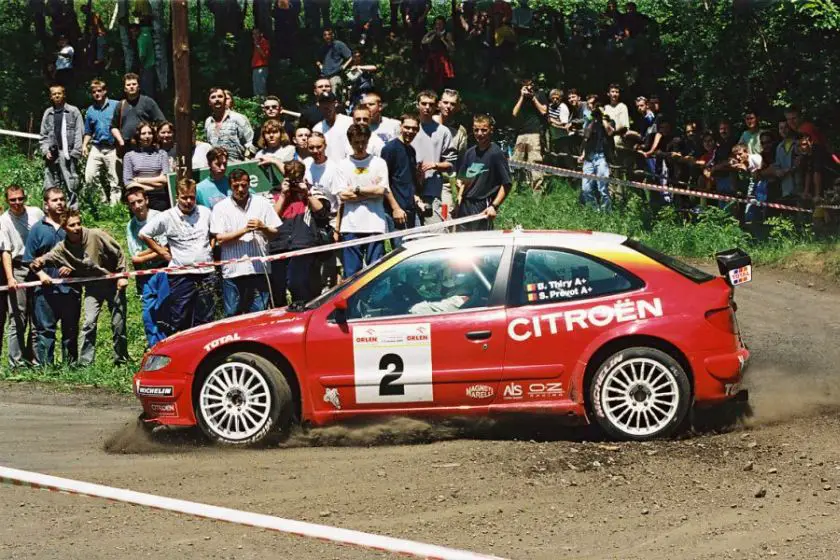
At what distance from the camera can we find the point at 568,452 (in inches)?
369

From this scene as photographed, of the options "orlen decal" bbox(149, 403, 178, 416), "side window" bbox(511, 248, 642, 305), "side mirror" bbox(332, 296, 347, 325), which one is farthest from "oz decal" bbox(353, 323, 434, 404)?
"orlen decal" bbox(149, 403, 178, 416)

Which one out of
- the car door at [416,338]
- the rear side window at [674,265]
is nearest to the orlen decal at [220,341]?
the car door at [416,338]

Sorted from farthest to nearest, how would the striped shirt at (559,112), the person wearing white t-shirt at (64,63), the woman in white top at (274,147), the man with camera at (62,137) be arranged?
the person wearing white t-shirt at (64,63), the striped shirt at (559,112), the man with camera at (62,137), the woman in white top at (274,147)

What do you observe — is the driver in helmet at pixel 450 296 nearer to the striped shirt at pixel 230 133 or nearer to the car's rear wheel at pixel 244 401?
the car's rear wheel at pixel 244 401

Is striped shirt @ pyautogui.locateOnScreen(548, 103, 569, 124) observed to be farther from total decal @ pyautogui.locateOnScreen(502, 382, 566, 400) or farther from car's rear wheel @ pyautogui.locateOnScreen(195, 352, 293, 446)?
car's rear wheel @ pyautogui.locateOnScreen(195, 352, 293, 446)

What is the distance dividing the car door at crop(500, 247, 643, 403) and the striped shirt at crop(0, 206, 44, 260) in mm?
6346

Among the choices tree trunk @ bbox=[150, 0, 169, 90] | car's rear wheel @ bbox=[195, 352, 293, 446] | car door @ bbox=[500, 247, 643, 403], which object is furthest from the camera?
tree trunk @ bbox=[150, 0, 169, 90]

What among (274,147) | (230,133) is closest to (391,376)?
(274,147)

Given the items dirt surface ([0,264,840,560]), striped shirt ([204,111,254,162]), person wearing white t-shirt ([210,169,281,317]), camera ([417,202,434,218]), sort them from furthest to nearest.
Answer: striped shirt ([204,111,254,162]), camera ([417,202,434,218]), person wearing white t-shirt ([210,169,281,317]), dirt surface ([0,264,840,560])

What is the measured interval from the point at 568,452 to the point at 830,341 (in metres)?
5.51

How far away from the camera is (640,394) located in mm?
9797

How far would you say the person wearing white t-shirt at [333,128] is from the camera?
15219mm

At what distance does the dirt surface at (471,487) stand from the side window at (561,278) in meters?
1.06

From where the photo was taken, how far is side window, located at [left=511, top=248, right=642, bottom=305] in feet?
32.8
